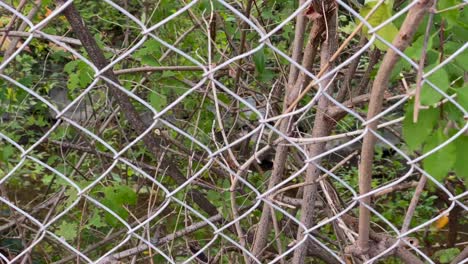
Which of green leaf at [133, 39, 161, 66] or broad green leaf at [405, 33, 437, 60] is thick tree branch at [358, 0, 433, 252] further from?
green leaf at [133, 39, 161, 66]

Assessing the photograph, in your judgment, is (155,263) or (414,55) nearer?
(414,55)

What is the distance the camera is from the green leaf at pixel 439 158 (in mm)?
1487

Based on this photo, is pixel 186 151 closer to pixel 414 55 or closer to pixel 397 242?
pixel 397 242

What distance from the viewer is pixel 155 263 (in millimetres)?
2457

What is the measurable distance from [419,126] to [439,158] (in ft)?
0.25

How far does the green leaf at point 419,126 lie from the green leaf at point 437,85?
0.06 m

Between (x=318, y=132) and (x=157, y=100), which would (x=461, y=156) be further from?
(x=157, y=100)

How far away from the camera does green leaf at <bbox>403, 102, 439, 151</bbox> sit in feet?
4.85

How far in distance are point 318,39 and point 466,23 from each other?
425mm

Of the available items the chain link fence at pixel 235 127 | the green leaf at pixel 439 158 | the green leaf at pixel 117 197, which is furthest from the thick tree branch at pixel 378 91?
the green leaf at pixel 117 197

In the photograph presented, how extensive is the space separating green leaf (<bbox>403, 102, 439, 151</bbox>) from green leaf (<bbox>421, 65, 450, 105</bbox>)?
65 millimetres

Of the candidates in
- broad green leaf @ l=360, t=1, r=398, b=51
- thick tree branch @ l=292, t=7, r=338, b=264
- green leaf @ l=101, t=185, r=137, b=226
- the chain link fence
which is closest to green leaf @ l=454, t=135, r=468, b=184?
the chain link fence

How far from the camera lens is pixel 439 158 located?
58.9 inches

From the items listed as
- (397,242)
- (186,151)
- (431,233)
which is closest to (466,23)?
(397,242)
